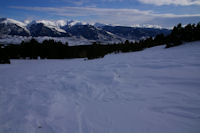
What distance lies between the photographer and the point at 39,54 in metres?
40.9

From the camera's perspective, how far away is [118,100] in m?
3.91

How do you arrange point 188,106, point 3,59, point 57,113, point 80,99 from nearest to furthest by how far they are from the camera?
point 188,106
point 57,113
point 80,99
point 3,59

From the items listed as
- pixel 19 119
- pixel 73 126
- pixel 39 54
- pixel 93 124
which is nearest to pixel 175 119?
pixel 93 124

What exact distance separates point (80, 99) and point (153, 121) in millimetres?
2560

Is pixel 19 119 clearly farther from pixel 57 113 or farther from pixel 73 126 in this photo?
pixel 73 126

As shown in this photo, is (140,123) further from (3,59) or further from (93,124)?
(3,59)

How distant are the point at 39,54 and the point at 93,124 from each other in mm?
44062

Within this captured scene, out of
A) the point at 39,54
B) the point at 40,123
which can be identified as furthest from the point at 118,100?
the point at 39,54

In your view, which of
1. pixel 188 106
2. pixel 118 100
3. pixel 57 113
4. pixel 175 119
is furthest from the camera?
pixel 118 100

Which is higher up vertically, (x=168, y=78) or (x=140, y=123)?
(x=168, y=78)

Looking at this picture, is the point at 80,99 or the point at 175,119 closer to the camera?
the point at 175,119

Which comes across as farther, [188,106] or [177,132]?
[188,106]

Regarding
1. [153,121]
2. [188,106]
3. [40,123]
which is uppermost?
[188,106]

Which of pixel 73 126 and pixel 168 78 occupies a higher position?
pixel 168 78
